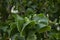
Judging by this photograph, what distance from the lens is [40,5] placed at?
1.58 metres

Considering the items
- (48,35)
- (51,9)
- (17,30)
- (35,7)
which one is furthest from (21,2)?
(17,30)

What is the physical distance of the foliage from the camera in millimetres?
1039

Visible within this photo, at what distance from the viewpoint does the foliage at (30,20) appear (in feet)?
3.41

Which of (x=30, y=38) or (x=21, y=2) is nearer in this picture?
(x=30, y=38)

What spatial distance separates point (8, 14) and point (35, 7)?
0.89 ft

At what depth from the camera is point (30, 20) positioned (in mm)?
1072

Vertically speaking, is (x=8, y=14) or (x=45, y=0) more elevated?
(x=45, y=0)

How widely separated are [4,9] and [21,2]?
0.19 m

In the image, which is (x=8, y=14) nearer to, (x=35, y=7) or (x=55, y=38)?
(x=35, y=7)

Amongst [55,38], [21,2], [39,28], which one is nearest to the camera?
→ [39,28]

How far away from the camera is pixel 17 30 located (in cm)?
109

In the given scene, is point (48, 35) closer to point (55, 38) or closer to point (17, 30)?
point (55, 38)

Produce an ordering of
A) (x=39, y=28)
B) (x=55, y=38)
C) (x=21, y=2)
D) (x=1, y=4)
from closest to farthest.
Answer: (x=39, y=28) → (x=55, y=38) → (x=21, y=2) → (x=1, y=4)

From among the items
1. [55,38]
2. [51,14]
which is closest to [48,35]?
[55,38]
